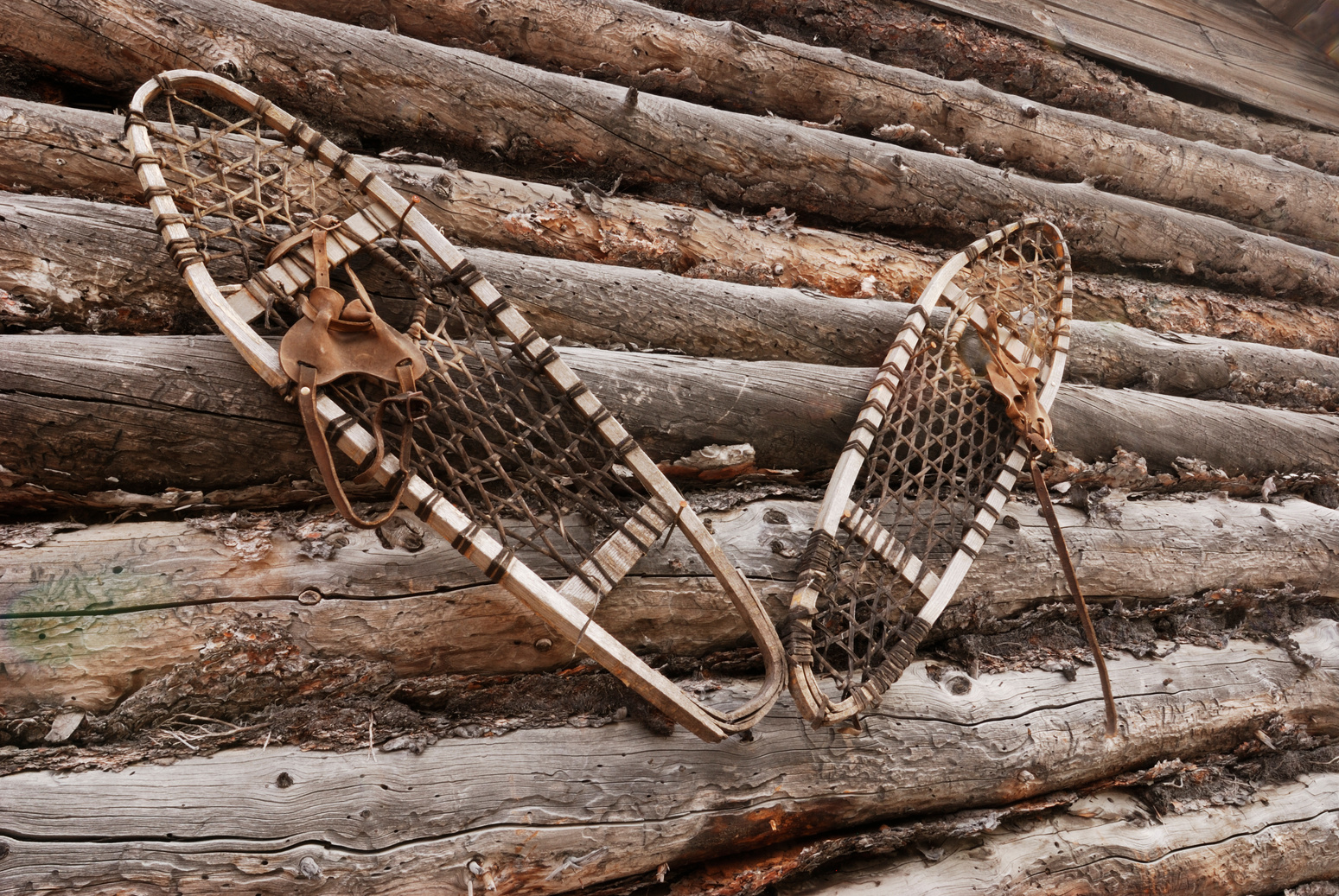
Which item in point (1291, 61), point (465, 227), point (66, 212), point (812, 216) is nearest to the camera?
point (66, 212)

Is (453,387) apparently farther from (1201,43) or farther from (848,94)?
(1201,43)

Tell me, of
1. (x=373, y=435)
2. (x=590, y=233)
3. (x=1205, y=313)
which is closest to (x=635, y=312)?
(x=590, y=233)

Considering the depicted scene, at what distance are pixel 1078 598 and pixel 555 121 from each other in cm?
248

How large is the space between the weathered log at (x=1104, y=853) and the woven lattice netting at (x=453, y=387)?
Answer: 103 centimetres

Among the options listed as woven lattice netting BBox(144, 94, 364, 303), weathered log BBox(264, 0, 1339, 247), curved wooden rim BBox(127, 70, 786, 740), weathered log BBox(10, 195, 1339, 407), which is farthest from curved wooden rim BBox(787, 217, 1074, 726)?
woven lattice netting BBox(144, 94, 364, 303)

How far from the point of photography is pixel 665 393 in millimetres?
2195

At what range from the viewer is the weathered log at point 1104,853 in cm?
202

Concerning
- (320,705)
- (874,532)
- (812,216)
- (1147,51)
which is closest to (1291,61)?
(1147,51)

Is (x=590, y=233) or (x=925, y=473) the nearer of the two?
(x=925, y=473)

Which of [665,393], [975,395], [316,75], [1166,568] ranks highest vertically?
[316,75]

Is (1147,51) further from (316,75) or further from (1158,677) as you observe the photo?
(316,75)

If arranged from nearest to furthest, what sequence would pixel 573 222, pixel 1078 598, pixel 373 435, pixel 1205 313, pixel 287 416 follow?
pixel 373 435 < pixel 287 416 < pixel 1078 598 < pixel 573 222 < pixel 1205 313

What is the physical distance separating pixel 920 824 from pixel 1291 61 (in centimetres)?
638

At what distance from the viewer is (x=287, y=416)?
184 cm
